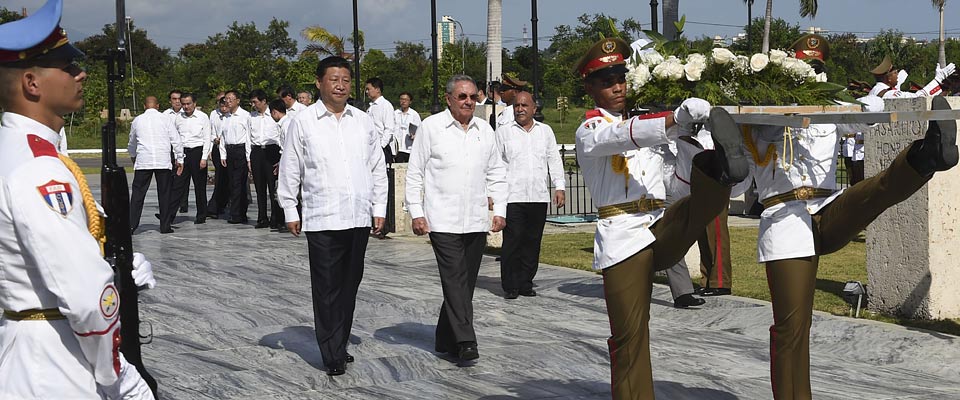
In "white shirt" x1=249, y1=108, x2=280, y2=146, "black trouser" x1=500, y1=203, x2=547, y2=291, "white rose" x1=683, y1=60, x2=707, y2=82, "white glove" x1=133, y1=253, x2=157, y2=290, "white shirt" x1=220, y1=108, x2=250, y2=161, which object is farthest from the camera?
"white shirt" x1=220, y1=108, x2=250, y2=161

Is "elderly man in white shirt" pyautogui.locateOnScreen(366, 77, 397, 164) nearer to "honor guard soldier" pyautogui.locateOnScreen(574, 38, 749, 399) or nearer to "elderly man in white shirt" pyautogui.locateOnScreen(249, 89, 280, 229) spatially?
"elderly man in white shirt" pyautogui.locateOnScreen(249, 89, 280, 229)

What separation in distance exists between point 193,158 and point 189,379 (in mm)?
11600

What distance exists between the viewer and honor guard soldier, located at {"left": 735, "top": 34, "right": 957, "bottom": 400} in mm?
5660

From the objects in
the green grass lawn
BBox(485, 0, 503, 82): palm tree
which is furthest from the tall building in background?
the green grass lawn

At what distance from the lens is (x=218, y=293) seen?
→ 1093 cm

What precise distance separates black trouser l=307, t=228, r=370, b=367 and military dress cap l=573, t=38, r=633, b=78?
248cm

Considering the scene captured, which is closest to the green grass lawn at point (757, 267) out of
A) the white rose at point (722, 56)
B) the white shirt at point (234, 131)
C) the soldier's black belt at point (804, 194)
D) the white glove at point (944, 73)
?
the white glove at point (944, 73)

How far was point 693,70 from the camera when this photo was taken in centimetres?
540

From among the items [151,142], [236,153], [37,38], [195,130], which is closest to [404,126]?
[236,153]

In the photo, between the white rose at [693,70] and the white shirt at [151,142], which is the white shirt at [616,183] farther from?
the white shirt at [151,142]

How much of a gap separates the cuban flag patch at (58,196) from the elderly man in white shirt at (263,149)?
45.2 ft

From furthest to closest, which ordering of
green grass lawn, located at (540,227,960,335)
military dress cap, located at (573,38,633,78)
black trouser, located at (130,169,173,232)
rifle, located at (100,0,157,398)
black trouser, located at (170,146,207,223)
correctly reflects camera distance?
black trouser, located at (170,146,207,223) → black trouser, located at (130,169,173,232) → green grass lawn, located at (540,227,960,335) → military dress cap, located at (573,38,633,78) → rifle, located at (100,0,157,398)

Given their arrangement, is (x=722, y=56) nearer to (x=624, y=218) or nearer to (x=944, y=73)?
(x=624, y=218)

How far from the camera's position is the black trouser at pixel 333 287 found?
297 inches
